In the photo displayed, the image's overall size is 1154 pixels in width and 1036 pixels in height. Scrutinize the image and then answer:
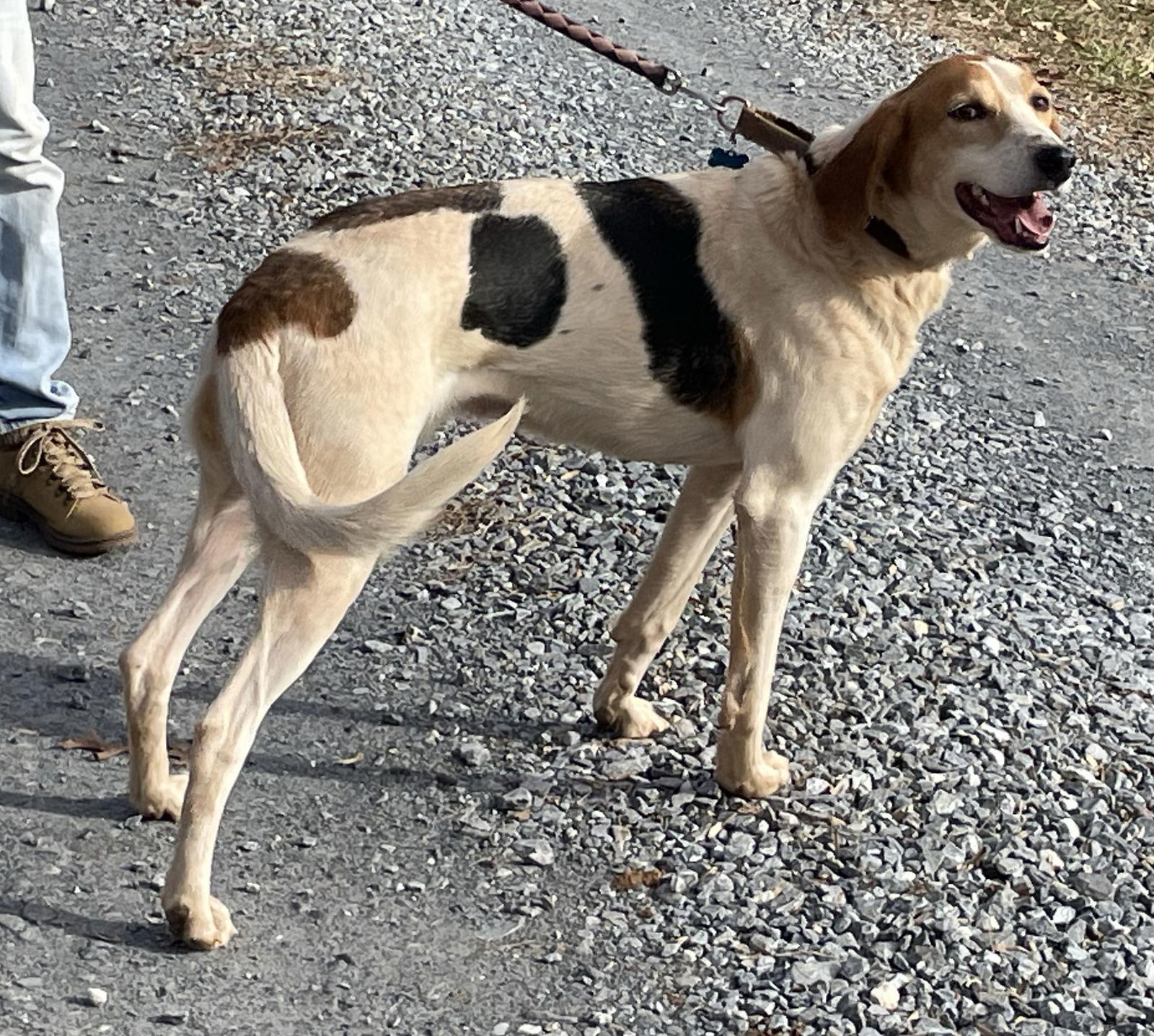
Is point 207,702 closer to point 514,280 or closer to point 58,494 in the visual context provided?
point 58,494

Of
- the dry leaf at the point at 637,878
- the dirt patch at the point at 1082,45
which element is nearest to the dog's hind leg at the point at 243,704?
the dry leaf at the point at 637,878

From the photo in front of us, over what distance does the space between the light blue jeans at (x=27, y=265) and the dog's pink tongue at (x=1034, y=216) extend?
258 centimetres

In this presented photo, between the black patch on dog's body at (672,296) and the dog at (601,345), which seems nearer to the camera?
the dog at (601,345)

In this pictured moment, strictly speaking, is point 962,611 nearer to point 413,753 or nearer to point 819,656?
point 819,656

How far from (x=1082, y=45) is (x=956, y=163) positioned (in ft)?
22.1

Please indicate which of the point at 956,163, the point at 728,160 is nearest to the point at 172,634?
the point at 728,160

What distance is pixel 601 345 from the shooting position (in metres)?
3.70

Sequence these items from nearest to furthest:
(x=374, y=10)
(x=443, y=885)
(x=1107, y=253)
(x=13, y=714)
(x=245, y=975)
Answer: (x=245, y=975)
(x=443, y=885)
(x=13, y=714)
(x=1107, y=253)
(x=374, y=10)

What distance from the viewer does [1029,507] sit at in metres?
5.42

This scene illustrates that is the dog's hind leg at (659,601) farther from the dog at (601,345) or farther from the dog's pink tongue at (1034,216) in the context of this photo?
the dog's pink tongue at (1034,216)

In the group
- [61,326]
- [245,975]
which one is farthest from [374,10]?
[245,975]

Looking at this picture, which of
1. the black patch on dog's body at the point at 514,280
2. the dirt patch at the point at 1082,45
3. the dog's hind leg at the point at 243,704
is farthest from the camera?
the dirt patch at the point at 1082,45

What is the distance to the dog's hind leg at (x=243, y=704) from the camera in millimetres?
3307

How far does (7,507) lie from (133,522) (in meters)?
0.37
